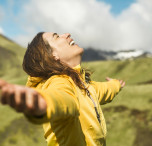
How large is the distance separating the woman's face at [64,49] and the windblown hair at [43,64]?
0.32ft

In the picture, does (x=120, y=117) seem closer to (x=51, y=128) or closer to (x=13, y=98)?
(x=51, y=128)

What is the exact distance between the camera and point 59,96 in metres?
2.08

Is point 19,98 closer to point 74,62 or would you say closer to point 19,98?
point 19,98

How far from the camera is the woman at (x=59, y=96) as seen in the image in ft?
5.16

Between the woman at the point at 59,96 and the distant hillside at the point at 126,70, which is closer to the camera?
the woman at the point at 59,96

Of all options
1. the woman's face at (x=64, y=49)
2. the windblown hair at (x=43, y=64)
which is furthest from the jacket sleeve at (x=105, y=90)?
the windblown hair at (x=43, y=64)

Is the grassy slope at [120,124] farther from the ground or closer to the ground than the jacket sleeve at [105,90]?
closer to the ground

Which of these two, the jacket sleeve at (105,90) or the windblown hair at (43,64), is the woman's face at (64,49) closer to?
the windblown hair at (43,64)

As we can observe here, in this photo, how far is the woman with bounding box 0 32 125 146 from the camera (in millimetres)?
1571

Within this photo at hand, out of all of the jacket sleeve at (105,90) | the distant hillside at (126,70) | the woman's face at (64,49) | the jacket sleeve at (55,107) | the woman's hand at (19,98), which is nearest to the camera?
the woman's hand at (19,98)

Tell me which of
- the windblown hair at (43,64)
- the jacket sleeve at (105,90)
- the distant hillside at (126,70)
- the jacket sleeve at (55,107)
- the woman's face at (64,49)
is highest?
the jacket sleeve at (55,107)

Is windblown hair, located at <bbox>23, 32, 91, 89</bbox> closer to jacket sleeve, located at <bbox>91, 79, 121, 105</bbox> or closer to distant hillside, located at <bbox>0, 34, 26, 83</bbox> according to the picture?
jacket sleeve, located at <bbox>91, 79, 121, 105</bbox>

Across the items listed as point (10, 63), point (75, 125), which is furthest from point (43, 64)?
point (10, 63)

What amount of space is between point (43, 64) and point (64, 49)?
0.55 meters
